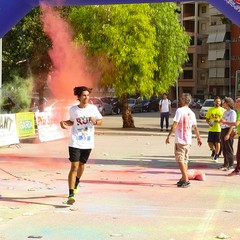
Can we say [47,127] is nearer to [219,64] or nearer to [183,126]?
[183,126]

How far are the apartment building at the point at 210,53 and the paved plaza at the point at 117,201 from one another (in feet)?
210

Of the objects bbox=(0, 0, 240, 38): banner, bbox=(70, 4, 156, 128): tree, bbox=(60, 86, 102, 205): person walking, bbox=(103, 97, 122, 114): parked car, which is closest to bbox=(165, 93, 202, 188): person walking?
bbox=(60, 86, 102, 205): person walking

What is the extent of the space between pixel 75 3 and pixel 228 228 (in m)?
8.08

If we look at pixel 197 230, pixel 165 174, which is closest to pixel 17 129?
pixel 165 174

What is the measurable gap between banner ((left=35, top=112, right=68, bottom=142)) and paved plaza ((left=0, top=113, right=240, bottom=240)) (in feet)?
14.4

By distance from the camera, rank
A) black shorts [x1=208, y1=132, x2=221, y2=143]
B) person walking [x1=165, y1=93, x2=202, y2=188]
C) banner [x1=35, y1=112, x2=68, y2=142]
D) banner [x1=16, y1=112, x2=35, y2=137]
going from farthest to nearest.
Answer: banner [x1=35, y1=112, x2=68, y2=142], banner [x1=16, y1=112, x2=35, y2=137], black shorts [x1=208, y1=132, x2=221, y2=143], person walking [x1=165, y1=93, x2=202, y2=188]

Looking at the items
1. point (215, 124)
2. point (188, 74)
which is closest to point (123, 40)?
point (215, 124)

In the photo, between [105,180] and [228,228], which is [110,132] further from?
[228,228]

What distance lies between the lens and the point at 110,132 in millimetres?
26047

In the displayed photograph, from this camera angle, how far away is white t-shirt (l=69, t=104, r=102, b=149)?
351 inches

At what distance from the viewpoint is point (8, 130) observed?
1830 cm

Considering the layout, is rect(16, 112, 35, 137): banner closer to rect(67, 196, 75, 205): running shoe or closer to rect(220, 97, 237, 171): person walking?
rect(220, 97, 237, 171): person walking

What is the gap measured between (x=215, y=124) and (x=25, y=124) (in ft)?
26.1

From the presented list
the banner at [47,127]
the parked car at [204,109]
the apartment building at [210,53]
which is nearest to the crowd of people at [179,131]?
the banner at [47,127]
